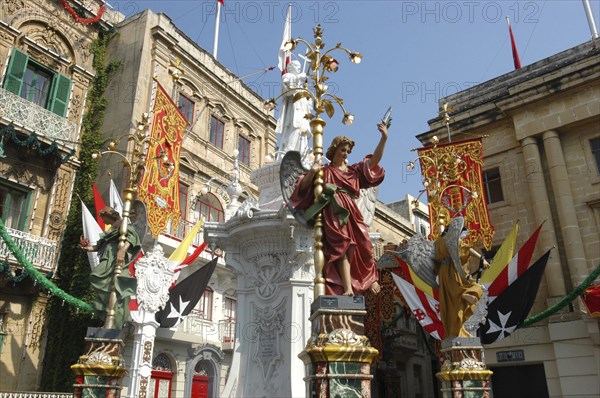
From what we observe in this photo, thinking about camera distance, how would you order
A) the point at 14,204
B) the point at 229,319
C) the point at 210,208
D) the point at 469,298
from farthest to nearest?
the point at 210,208 < the point at 229,319 < the point at 14,204 < the point at 469,298

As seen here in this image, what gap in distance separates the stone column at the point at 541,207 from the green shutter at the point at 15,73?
755 inches

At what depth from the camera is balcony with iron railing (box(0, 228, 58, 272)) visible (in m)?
17.1

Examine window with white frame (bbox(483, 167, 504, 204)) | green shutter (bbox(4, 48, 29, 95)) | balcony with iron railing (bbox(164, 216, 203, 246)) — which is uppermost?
green shutter (bbox(4, 48, 29, 95))

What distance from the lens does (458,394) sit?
21.9 feet

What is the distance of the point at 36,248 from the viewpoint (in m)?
17.7

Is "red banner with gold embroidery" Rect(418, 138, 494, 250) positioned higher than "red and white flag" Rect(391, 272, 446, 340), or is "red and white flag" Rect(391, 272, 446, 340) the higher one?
"red banner with gold embroidery" Rect(418, 138, 494, 250)

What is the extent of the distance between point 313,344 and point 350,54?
3780 millimetres

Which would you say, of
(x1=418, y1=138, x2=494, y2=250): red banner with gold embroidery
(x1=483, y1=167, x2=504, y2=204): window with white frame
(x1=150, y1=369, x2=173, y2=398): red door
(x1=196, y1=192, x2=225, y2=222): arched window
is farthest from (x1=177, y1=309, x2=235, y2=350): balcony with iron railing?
(x1=483, y1=167, x2=504, y2=204): window with white frame

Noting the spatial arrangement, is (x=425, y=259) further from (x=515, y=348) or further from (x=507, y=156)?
(x=507, y=156)

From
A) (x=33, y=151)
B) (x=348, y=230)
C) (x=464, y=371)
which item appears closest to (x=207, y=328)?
(x=33, y=151)

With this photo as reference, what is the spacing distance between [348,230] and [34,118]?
16906 mm

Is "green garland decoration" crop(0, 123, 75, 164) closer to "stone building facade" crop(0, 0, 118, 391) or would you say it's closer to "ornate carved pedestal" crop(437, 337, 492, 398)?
"stone building facade" crop(0, 0, 118, 391)

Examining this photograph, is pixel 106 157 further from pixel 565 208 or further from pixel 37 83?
pixel 565 208

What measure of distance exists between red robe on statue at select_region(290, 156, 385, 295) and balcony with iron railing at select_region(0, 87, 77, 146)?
15.5 metres
